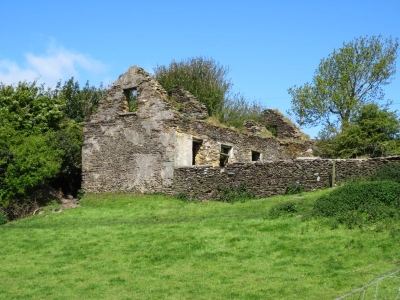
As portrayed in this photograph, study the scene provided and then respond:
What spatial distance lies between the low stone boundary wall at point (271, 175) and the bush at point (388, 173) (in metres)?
0.60

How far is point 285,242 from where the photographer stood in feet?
41.1

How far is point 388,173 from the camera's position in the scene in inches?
688

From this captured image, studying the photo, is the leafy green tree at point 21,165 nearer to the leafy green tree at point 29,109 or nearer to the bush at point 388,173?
the leafy green tree at point 29,109

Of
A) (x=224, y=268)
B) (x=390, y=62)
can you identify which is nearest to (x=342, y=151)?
(x=390, y=62)

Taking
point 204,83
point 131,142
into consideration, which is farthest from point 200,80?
point 131,142

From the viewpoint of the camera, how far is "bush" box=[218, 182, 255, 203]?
20.5 m

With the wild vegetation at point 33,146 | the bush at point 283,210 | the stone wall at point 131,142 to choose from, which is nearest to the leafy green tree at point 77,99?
the wild vegetation at point 33,146

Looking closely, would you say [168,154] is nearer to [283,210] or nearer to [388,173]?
[283,210]

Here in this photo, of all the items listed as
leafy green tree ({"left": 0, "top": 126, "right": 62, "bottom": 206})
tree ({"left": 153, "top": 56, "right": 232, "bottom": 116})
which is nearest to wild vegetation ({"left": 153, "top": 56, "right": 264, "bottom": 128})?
tree ({"left": 153, "top": 56, "right": 232, "bottom": 116})

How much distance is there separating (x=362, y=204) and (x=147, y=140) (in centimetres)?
1146

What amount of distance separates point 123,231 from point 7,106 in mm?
14562

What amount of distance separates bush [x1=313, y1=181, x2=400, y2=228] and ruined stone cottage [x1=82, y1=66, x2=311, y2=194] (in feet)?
23.9

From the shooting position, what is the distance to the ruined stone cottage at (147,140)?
22.8 metres

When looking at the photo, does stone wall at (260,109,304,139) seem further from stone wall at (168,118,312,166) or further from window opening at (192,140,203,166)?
window opening at (192,140,203,166)
